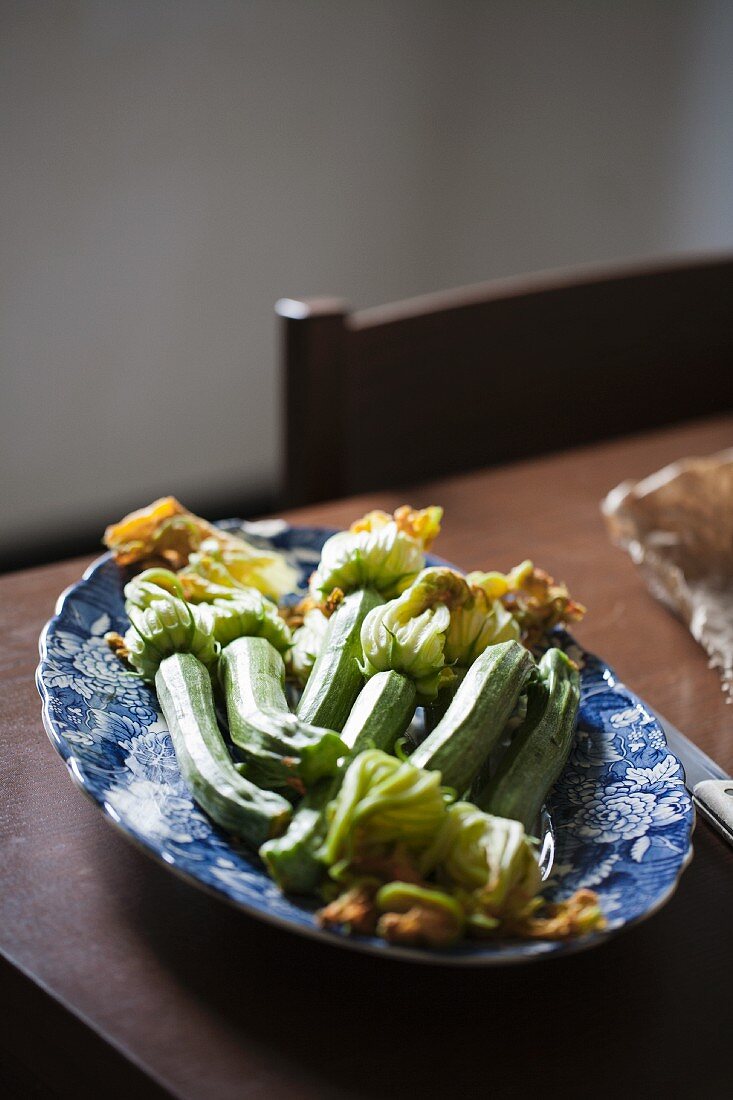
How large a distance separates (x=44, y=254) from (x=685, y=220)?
167cm

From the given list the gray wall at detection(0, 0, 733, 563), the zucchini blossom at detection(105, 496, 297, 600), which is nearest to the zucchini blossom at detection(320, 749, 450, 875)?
the zucchini blossom at detection(105, 496, 297, 600)

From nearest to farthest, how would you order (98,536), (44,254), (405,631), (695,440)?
(405,631) < (695,440) < (44,254) < (98,536)

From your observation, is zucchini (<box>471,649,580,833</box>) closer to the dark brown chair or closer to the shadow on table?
the shadow on table

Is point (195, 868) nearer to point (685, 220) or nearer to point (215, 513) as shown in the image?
point (215, 513)

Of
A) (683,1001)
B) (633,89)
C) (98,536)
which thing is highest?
(633,89)

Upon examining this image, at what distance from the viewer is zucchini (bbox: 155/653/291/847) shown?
2.07 ft

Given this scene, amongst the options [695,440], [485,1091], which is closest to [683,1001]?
[485,1091]

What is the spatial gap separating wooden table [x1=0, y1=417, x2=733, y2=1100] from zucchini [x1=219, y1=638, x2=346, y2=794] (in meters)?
0.09

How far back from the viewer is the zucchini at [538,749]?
678 millimetres

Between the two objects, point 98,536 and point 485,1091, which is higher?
point 485,1091

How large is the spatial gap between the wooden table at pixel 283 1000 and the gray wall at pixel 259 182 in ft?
6.97

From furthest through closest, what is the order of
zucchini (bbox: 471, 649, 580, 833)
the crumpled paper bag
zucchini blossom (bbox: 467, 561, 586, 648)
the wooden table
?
the crumpled paper bag
zucchini blossom (bbox: 467, 561, 586, 648)
zucchini (bbox: 471, 649, 580, 833)
the wooden table

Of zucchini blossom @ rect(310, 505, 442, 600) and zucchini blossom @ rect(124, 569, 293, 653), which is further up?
zucchini blossom @ rect(310, 505, 442, 600)

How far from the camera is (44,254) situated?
8.71 feet
